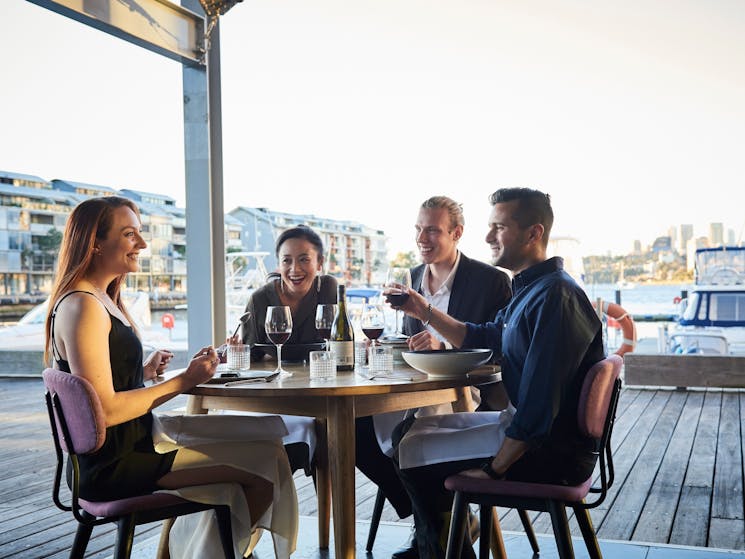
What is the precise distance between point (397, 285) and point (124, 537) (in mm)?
1084

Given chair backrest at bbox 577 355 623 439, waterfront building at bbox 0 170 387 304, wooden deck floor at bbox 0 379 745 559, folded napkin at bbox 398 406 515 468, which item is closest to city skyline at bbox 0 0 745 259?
waterfront building at bbox 0 170 387 304

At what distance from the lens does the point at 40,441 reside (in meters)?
5.05

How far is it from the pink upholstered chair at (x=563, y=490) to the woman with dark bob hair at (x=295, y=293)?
1.28 meters

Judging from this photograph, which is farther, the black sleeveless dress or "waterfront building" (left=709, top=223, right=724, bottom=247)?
"waterfront building" (left=709, top=223, right=724, bottom=247)

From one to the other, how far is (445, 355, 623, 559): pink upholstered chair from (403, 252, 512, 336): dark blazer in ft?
3.74

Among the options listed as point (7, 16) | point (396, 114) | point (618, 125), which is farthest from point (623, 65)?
point (7, 16)

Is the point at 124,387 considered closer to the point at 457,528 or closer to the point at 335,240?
the point at 457,528

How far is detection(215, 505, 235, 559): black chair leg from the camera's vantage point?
1953 millimetres

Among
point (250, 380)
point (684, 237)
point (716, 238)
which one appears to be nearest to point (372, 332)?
point (250, 380)

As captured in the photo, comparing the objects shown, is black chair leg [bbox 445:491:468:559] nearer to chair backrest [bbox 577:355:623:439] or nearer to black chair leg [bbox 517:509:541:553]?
chair backrest [bbox 577:355:623:439]

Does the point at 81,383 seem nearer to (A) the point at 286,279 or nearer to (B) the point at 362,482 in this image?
(A) the point at 286,279

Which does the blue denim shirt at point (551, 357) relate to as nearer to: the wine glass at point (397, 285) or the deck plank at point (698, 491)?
the wine glass at point (397, 285)

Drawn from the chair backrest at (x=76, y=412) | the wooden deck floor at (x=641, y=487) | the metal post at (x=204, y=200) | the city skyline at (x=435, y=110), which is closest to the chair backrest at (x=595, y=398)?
the chair backrest at (x=76, y=412)

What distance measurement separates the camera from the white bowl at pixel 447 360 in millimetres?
2105
